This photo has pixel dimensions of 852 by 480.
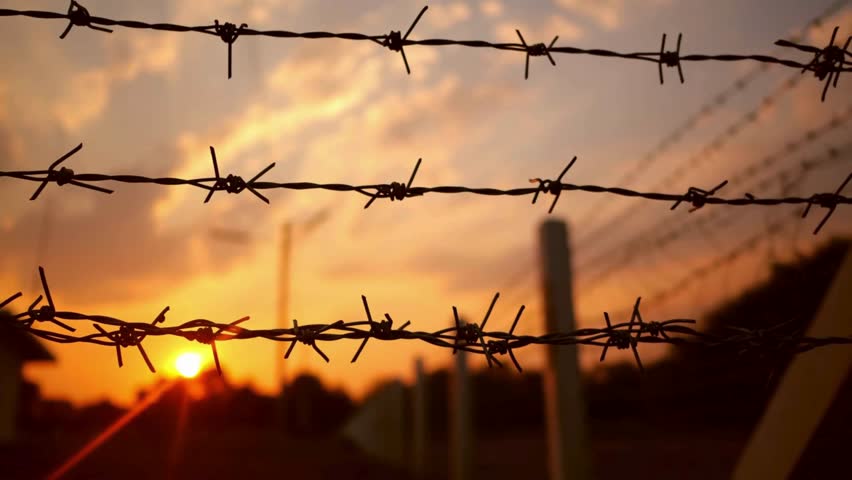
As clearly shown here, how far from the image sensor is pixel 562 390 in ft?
13.9

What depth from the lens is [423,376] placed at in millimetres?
11805

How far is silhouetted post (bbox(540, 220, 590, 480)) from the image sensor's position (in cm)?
414

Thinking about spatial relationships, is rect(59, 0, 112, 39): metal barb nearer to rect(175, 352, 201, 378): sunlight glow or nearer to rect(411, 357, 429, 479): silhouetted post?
rect(175, 352, 201, 378): sunlight glow

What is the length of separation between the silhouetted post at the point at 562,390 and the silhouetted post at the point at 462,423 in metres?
3.84

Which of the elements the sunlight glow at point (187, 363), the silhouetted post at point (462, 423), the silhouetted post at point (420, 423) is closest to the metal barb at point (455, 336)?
the sunlight glow at point (187, 363)

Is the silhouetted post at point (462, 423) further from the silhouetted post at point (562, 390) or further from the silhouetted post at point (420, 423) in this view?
the silhouetted post at point (562, 390)

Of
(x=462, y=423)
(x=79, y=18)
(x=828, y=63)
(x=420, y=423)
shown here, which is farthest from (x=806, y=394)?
(x=420, y=423)

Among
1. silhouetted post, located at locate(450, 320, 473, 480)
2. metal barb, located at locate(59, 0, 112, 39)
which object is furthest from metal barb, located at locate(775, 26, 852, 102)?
silhouetted post, located at locate(450, 320, 473, 480)

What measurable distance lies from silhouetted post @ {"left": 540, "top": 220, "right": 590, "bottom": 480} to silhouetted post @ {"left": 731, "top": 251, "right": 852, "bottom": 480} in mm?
1180

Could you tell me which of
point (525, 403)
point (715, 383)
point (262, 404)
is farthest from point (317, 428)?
point (715, 383)

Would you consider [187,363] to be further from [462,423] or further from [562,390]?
[462,423]

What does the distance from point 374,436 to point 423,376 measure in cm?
665

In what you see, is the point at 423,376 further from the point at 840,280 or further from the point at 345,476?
the point at 840,280

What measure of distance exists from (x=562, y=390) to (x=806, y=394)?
1.56 metres
